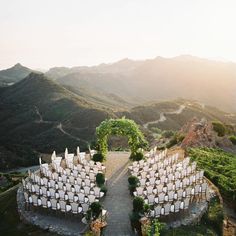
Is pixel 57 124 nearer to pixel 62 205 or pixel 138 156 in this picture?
pixel 138 156

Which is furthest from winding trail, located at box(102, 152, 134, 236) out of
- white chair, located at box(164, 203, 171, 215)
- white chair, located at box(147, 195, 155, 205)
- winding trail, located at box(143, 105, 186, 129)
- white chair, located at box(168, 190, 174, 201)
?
winding trail, located at box(143, 105, 186, 129)

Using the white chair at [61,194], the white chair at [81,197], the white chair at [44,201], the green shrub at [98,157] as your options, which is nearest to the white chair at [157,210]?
the white chair at [81,197]

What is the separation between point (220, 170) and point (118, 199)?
8446 mm

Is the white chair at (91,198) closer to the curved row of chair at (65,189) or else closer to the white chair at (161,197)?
the curved row of chair at (65,189)

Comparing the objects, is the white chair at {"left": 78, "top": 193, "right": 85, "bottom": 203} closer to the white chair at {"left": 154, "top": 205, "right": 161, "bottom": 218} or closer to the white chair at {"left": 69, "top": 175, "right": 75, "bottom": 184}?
the white chair at {"left": 69, "top": 175, "right": 75, "bottom": 184}

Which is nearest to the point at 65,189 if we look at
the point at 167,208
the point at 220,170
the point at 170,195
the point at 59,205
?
the point at 59,205

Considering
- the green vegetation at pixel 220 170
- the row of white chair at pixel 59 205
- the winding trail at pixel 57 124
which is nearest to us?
the row of white chair at pixel 59 205

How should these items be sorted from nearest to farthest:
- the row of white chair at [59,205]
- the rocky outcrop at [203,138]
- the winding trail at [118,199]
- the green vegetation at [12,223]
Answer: the winding trail at [118,199] < the green vegetation at [12,223] < the row of white chair at [59,205] < the rocky outcrop at [203,138]

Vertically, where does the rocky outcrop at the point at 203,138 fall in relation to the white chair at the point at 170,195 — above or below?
below

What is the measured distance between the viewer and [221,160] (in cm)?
2920

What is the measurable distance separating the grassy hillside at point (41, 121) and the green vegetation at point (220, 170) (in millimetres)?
43613

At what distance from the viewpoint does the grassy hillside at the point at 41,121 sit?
79125mm

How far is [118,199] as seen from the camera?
20.9m

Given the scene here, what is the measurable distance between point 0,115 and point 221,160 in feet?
308
